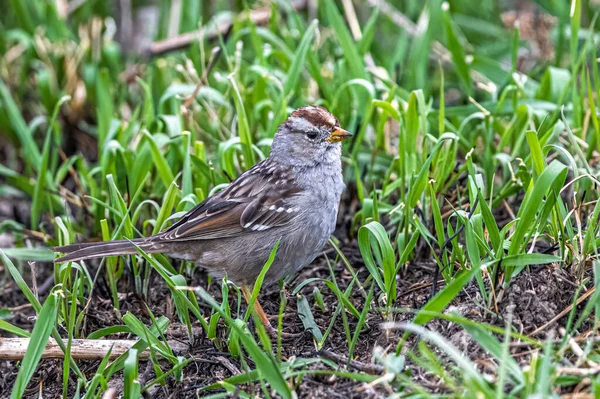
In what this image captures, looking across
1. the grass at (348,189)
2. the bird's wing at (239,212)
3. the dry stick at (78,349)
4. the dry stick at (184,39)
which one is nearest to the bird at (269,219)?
the bird's wing at (239,212)

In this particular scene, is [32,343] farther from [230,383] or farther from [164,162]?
[164,162]

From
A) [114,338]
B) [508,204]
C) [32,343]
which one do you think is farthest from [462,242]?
[32,343]

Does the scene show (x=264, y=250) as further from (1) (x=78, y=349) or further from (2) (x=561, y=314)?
(2) (x=561, y=314)

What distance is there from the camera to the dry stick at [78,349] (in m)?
3.40

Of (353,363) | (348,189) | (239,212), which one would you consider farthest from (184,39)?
(353,363)

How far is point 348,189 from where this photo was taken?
4.61 m

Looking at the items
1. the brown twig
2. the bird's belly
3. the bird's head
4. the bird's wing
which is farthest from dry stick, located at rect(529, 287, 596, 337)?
the bird's head

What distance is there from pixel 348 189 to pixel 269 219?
2.94 ft

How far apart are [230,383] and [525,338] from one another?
101cm

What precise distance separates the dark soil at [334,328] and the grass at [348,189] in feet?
0.05

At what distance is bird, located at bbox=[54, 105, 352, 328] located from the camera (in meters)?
3.73

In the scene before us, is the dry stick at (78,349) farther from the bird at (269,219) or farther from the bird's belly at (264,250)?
the bird's belly at (264,250)

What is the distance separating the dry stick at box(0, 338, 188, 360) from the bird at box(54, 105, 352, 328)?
364 mm

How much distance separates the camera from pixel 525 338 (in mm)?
2754
